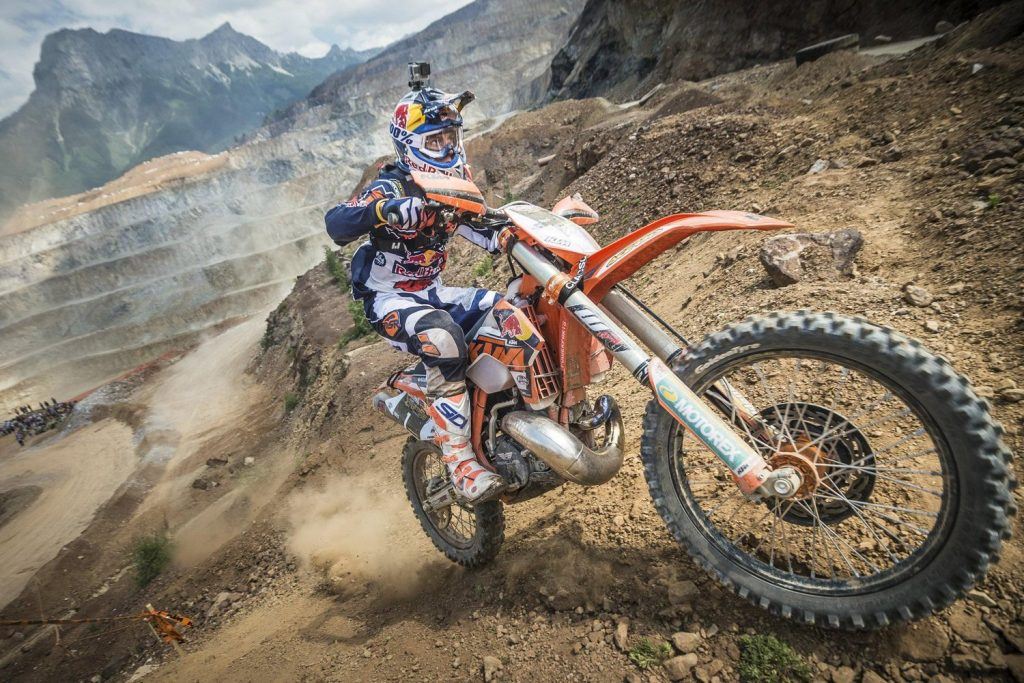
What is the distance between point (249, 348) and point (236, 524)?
29752 millimetres

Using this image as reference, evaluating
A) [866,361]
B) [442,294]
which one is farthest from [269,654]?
[866,361]

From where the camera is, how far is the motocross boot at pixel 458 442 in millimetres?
3682

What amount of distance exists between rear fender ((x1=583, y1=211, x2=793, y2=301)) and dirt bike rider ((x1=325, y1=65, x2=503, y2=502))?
0.99 m

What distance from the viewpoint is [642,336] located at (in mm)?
2812

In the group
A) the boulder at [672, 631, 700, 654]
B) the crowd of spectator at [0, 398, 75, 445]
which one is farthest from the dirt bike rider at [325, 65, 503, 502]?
the crowd of spectator at [0, 398, 75, 445]

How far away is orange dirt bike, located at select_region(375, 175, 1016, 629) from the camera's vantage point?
1.99m

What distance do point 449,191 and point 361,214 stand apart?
0.92m

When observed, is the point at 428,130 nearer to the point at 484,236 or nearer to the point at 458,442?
the point at 484,236

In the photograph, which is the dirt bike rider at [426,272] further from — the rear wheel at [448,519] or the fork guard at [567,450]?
the fork guard at [567,450]

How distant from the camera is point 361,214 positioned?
3445mm

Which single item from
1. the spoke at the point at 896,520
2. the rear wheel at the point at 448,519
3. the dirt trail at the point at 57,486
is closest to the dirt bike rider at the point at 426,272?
the rear wheel at the point at 448,519

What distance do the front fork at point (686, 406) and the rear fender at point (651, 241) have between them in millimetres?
137

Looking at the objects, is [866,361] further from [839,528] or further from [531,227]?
[531,227]

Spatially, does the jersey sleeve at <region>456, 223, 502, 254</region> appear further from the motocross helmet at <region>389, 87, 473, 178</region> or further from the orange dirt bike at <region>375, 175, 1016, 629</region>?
the motocross helmet at <region>389, 87, 473, 178</region>
